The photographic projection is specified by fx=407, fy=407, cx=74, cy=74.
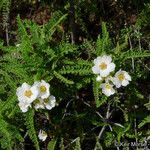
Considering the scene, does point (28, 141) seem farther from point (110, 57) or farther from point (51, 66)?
point (110, 57)

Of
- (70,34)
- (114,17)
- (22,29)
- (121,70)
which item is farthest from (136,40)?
(22,29)

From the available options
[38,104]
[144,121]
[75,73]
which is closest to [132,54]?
[75,73]

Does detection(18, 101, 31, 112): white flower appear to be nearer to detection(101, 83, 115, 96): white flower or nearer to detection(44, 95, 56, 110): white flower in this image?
detection(44, 95, 56, 110): white flower

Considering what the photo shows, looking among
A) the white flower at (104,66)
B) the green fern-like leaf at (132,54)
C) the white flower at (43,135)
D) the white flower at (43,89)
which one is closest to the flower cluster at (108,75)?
the white flower at (104,66)

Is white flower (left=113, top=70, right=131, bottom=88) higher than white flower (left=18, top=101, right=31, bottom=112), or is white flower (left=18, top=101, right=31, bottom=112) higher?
white flower (left=113, top=70, right=131, bottom=88)

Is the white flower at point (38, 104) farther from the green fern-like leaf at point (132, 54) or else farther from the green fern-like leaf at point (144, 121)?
the green fern-like leaf at point (144, 121)

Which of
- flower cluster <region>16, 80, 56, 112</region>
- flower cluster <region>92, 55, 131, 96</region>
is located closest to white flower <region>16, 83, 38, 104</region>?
flower cluster <region>16, 80, 56, 112</region>
